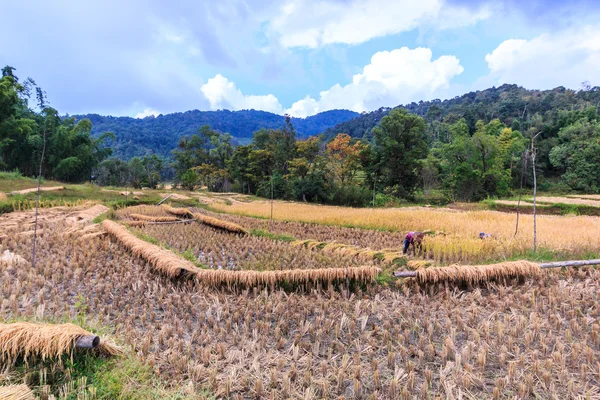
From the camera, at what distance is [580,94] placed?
210 ft

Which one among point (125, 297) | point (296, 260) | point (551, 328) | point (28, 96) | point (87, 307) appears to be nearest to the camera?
point (551, 328)

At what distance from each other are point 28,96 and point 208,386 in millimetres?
43960

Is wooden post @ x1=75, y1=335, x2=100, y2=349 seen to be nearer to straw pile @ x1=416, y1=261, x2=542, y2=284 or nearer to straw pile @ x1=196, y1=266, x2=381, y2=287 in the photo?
straw pile @ x1=196, y1=266, x2=381, y2=287

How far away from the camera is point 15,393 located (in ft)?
5.92

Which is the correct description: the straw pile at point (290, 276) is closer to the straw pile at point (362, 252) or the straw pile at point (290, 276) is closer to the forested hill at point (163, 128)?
the straw pile at point (362, 252)

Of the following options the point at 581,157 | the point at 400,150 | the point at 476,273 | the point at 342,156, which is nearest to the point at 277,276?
the point at 476,273

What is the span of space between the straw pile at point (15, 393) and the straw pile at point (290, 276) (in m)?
2.48

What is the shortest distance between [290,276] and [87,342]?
242cm

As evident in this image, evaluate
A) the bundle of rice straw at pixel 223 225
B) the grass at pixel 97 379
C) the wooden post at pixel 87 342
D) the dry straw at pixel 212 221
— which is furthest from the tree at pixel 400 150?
the wooden post at pixel 87 342

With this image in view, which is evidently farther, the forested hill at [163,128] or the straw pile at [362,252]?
the forested hill at [163,128]

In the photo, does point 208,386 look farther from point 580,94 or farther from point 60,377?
point 580,94

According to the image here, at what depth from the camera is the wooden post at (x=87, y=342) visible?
229cm

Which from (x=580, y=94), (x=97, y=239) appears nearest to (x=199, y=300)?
(x=97, y=239)

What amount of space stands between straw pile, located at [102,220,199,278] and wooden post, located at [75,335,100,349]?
82.9 inches
